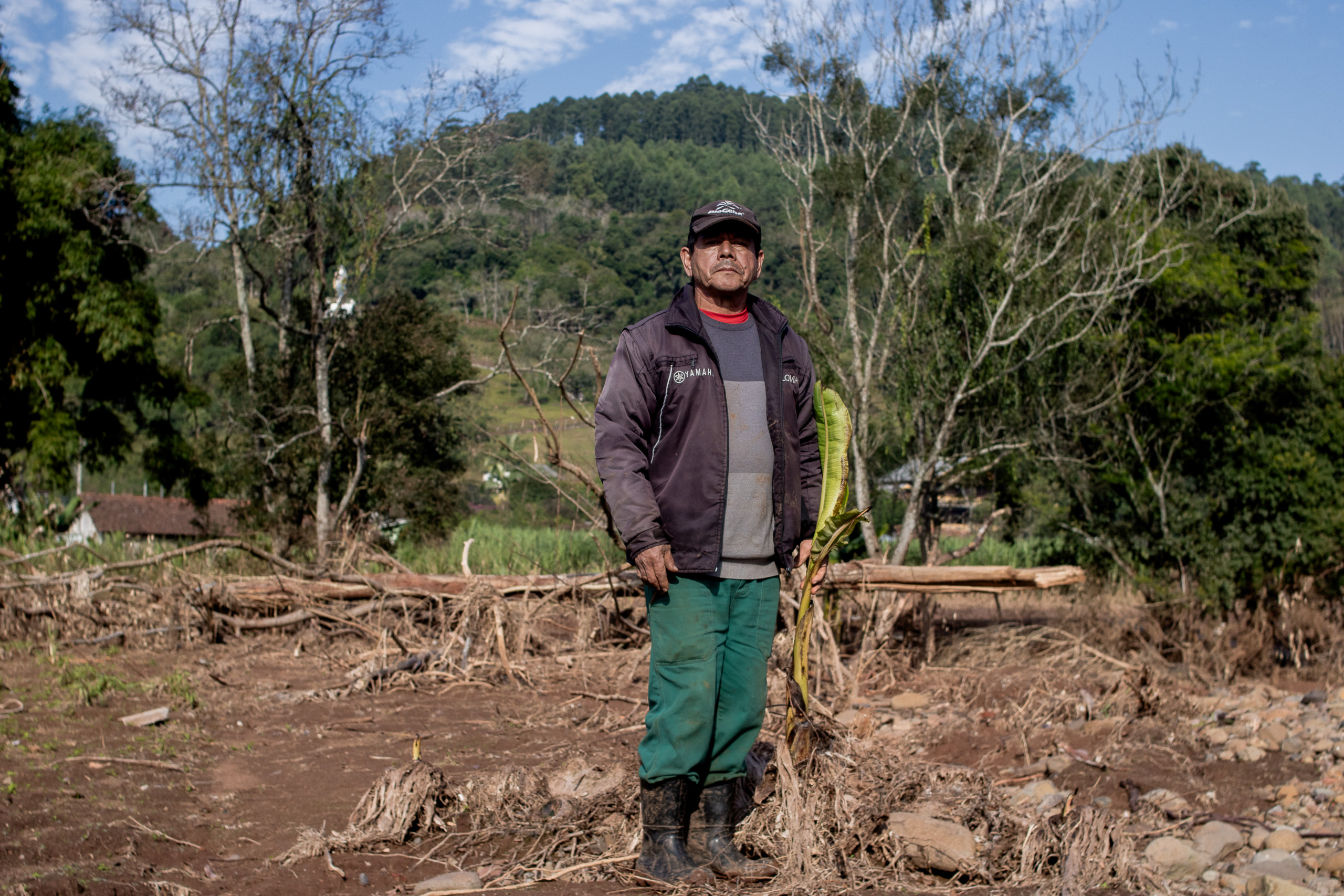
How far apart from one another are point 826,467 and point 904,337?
23.6ft

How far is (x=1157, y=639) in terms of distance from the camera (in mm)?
7957

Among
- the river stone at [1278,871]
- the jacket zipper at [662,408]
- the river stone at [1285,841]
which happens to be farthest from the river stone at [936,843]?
the river stone at [1285,841]

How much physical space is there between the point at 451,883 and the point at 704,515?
140 centimetres

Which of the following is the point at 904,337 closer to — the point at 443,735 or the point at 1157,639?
the point at 1157,639

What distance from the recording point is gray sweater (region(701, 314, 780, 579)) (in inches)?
120

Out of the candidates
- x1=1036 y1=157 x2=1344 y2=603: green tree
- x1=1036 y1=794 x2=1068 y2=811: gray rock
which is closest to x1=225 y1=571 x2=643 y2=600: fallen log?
x1=1036 y1=794 x2=1068 y2=811: gray rock

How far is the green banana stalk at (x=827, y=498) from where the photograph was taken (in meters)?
3.22

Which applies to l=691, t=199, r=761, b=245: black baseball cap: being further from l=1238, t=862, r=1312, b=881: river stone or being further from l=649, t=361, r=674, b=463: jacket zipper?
l=1238, t=862, r=1312, b=881: river stone

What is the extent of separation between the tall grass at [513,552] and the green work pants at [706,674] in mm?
3766

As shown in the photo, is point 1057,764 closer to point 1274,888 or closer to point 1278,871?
point 1278,871

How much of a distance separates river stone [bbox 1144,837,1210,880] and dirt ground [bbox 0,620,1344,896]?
0.66 meters

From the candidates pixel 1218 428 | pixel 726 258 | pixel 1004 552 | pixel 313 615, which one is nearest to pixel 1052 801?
pixel 726 258

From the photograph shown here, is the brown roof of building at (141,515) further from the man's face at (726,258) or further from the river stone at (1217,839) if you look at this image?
the river stone at (1217,839)

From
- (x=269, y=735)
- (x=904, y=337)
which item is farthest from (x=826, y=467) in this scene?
(x=904, y=337)
